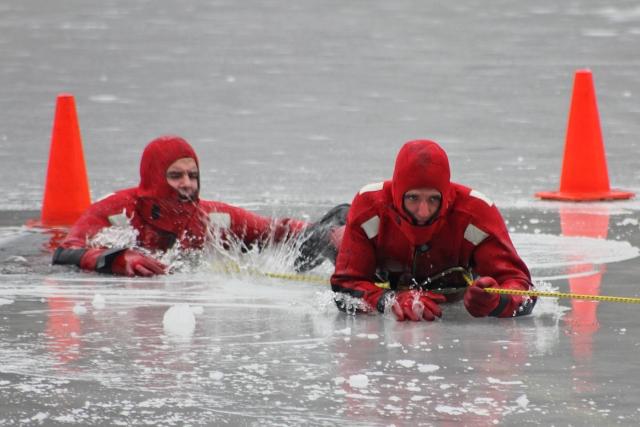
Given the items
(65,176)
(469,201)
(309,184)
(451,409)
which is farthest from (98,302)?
(309,184)

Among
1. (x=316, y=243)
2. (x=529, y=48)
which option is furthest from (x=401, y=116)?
(x=316, y=243)

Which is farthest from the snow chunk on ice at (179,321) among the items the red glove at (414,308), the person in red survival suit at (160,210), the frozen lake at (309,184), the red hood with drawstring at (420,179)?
the person in red survival suit at (160,210)

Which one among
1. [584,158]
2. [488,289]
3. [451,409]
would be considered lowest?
[451,409]

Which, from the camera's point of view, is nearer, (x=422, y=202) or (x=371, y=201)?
(x=422, y=202)

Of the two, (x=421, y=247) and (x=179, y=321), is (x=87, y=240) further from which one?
(x=421, y=247)

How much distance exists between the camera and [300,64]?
64.0 feet

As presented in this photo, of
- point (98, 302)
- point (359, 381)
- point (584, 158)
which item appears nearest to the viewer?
point (359, 381)

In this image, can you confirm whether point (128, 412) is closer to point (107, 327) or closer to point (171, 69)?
point (107, 327)

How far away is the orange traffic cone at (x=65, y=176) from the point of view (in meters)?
10.6

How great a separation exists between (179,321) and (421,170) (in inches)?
53.8

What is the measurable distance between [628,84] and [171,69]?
5.89 m

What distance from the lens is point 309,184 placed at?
39.6 feet

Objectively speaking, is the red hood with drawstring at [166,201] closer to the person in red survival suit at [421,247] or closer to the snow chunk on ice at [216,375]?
the person in red survival suit at [421,247]

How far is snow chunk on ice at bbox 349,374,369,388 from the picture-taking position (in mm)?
5859
